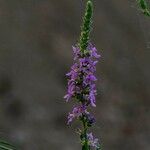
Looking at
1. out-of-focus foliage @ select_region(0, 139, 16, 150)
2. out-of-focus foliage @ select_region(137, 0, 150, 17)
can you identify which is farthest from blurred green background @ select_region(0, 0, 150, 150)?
out-of-focus foliage @ select_region(0, 139, 16, 150)

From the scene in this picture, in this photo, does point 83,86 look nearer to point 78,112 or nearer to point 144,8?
point 78,112

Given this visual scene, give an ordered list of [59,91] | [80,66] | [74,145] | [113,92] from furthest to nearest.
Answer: [113,92]
[59,91]
[74,145]
[80,66]

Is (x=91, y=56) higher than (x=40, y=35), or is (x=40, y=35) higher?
(x=40, y=35)

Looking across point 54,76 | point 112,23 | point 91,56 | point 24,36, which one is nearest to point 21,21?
point 24,36

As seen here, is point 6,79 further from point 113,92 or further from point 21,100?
point 113,92

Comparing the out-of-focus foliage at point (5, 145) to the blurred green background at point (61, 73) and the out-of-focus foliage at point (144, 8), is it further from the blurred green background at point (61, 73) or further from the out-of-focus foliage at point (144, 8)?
the blurred green background at point (61, 73)

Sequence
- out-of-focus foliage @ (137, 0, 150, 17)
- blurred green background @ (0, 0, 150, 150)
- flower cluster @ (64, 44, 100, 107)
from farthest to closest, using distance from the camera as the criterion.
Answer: blurred green background @ (0, 0, 150, 150)
out-of-focus foliage @ (137, 0, 150, 17)
flower cluster @ (64, 44, 100, 107)

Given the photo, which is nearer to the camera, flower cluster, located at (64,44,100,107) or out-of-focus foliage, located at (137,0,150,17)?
flower cluster, located at (64,44,100,107)

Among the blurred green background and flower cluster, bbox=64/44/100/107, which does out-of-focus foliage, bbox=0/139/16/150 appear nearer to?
flower cluster, bbox=64/44/100/107
